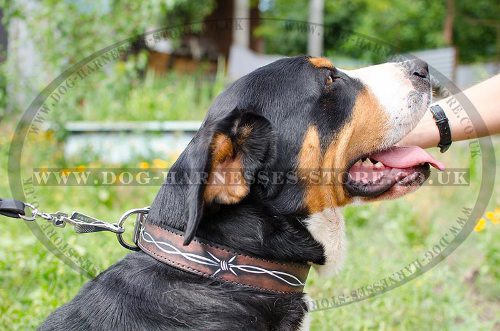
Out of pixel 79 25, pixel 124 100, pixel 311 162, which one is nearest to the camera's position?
pixel 311 162

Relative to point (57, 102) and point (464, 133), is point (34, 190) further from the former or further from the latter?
point (464, 133)

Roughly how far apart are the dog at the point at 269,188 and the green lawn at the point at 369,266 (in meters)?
1.18

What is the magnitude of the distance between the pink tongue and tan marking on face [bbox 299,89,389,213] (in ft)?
0.36

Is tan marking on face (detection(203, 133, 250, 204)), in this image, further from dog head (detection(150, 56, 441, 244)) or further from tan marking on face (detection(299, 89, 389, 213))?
tan marking on face (detection(299, 89, 389, 213))

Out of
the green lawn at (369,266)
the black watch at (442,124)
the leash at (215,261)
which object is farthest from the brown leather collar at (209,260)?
the black watch at (442,124)

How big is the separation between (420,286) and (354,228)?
1.57 metres

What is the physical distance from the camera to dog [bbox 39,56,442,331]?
2.12m

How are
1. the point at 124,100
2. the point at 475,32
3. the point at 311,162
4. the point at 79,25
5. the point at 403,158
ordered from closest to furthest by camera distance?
the point at 311,162 → the point at 403,158 → the point at 79,25 → the point at 124,100 → the point at 475,32

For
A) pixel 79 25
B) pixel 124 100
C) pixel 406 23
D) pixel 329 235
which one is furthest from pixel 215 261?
pixel 406 23

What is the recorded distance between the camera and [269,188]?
232 cm

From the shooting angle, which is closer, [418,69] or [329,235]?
[329,235]

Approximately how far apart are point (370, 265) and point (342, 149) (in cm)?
205

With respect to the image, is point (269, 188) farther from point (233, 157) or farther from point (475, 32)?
point (475, 32)

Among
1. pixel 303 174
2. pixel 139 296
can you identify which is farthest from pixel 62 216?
pixel 303 174
